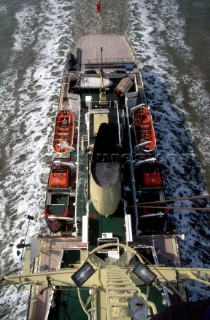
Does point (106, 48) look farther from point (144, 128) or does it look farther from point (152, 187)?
point (152, 187)

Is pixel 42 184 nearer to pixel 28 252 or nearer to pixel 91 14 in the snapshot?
pixel 28 252

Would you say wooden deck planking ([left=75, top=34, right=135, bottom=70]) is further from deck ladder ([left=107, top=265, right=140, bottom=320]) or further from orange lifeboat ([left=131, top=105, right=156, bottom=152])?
deck ladder ([left=107, top=265, right=140, bottom=320])

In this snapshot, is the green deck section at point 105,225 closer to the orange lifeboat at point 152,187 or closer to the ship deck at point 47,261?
the ship deck at point 47,261

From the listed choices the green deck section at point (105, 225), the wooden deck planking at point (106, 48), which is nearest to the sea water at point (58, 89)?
the wooden deck planking at point (106, 48)

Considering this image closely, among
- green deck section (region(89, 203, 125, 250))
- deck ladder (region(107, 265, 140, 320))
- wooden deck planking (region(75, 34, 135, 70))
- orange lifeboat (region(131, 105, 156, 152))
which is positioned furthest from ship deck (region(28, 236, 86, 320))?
wooden deck planking (region(75, 34, 135, 70))

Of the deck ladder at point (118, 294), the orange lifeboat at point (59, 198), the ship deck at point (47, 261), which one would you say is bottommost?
the deck ladder at point (118, 294)

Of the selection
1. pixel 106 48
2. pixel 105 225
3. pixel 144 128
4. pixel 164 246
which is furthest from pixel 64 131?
pixel 164 246
